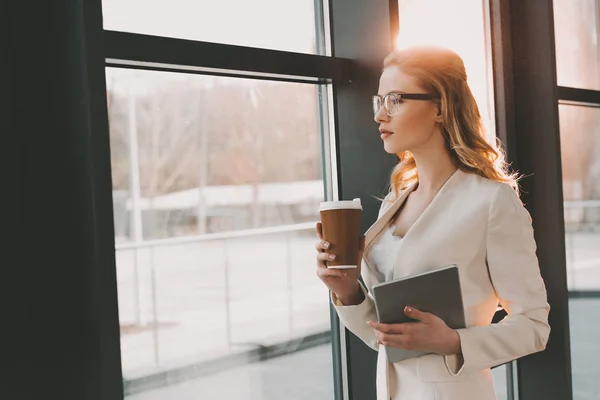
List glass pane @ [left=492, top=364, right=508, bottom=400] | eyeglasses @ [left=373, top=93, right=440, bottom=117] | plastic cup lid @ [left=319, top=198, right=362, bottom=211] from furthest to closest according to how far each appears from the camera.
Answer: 1. glass pane @ [left=492, top=364, right=508, bottom=400]
2. eyeglasses @ [left=373, top=93, right=440, bottom=117]
3. plastic cup lid @ [left=319, top=198, right=362, bottom=211]

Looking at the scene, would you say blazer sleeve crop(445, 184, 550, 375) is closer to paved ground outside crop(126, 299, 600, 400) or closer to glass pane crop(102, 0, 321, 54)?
paved ground outside crop(126, 299, 600, 400)

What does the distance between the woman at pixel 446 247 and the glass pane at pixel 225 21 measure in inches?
25.1

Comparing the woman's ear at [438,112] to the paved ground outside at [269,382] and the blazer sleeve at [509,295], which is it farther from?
the paved ground outside at [269,382]

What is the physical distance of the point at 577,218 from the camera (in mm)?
3389

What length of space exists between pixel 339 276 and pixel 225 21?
98cm

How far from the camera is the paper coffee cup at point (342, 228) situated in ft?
4.60

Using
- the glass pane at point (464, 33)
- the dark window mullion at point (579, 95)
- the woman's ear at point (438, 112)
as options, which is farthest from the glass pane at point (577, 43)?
the woman's ear at point (438, 112)

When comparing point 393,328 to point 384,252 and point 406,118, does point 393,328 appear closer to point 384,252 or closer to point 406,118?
point 384,252

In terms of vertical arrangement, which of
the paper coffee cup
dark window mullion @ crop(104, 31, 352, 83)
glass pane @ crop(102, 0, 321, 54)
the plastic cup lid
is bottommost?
the paper coffee cup

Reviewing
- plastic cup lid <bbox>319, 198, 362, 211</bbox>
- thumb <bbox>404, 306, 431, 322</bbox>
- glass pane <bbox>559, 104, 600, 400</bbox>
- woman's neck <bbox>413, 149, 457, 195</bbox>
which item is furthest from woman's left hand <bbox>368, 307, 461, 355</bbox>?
glass pane <bbox>559, 104, 600, 400</bbox>

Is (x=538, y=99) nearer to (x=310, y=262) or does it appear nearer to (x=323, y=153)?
(x=323, y=153)

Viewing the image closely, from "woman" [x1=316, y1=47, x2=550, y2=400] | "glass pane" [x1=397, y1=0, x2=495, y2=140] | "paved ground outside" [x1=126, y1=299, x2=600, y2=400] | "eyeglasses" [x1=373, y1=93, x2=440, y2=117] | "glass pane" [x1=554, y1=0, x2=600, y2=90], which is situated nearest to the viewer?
"woman" [x1=316, y1=47, x2=550, y2=400]

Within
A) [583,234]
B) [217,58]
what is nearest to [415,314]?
[217,58]

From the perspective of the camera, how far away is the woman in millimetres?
1497
